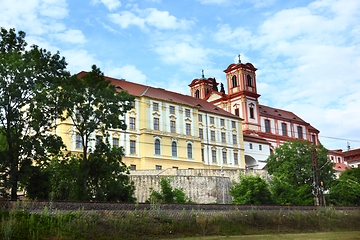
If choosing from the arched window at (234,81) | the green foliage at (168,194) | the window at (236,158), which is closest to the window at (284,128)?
the arched window at (234,81)

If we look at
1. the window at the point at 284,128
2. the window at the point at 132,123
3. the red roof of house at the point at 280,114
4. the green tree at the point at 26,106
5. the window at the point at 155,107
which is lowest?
the green tree at the point at 26,106

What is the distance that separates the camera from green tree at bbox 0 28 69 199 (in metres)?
26.6

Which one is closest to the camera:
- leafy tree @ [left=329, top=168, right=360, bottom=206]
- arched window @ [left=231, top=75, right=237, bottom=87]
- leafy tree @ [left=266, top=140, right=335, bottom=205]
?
leafy tree @ [left=266, top=140, right=335, bottom=205]

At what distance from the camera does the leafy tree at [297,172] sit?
134 feet

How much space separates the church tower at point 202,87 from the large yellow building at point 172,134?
20.3m

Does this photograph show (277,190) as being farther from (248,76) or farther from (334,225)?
(248,76)

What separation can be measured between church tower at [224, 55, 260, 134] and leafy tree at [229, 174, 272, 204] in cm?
3817

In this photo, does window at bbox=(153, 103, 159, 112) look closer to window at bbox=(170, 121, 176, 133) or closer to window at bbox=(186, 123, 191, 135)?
window at bbox=(170, 121, 176, 133)

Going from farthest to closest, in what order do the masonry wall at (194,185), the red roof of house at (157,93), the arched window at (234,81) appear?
the arched window at (234,81), the red roof of house at (157,93), the masonry wall at (194,185)

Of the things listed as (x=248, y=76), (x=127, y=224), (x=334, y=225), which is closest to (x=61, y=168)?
(x=127, y=224)

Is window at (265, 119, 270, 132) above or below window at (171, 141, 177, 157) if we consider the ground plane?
above

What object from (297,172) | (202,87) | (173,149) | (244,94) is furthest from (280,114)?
(297,172)

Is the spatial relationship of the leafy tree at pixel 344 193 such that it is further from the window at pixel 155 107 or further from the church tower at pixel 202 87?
the church tower at pixel 202 87

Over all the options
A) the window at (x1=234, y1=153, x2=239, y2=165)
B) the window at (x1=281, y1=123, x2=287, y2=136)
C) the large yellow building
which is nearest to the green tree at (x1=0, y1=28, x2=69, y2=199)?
the large yellow building
